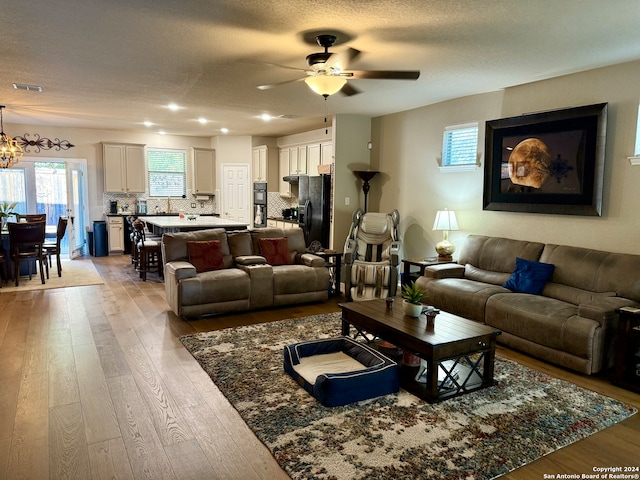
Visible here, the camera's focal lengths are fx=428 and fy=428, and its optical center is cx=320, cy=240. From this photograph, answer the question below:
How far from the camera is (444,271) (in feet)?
16.5

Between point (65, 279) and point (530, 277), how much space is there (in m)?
6.56

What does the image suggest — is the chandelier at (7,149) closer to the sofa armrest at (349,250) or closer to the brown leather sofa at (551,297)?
the sofa armrest at (349,250)

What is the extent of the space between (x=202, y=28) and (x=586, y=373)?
4.04m

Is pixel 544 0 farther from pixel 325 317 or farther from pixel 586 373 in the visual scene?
pixel 325 317

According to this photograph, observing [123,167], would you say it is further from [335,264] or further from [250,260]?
[335,264]

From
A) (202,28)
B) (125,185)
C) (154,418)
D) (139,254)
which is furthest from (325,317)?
(125,185)

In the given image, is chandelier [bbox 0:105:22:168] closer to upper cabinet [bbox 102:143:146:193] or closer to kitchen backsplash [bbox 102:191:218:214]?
upper cabinet [bbox 102:143:146:193]

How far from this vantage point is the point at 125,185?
9461 millimetres

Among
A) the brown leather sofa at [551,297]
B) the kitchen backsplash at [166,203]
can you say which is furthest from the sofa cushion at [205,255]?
the kitchen backsplash at [166,203]

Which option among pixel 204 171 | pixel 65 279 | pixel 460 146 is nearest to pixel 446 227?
pixel 460 146

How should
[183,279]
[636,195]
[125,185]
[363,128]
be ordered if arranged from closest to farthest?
[636,195] → [183,279] → [363,128] → [125,185]

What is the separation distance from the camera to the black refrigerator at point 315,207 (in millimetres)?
7414

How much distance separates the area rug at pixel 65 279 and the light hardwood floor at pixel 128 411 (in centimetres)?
144

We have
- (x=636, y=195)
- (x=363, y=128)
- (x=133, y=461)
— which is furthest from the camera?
(x=363, y=128)
